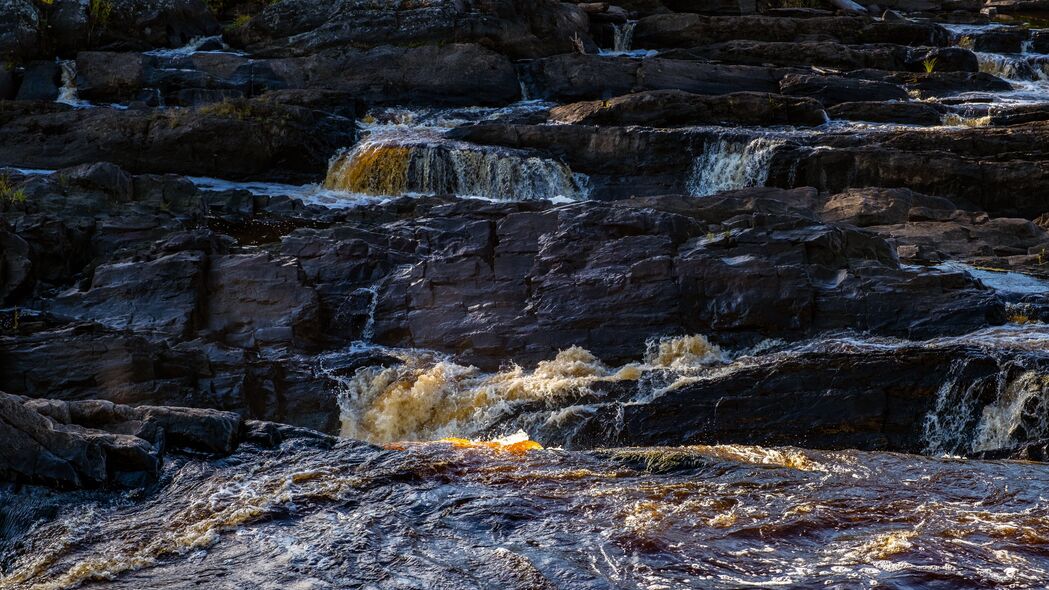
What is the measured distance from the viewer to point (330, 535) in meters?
6.57

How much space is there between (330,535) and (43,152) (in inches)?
641

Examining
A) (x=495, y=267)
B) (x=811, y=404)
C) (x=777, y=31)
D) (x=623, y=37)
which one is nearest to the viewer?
(x=811, y=404)

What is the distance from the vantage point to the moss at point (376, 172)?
779 inches

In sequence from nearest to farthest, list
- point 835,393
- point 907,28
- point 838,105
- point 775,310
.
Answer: point 835,393 → point 775,310 → point 838,105 → point 907,28

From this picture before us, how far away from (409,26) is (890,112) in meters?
10.8

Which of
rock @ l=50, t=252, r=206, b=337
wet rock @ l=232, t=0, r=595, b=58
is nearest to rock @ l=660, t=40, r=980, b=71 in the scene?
wet rock @ l=232, t=0, r=595, b=58

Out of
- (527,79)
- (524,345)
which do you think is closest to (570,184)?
(527,79)

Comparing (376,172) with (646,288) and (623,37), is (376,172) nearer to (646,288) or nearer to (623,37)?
(646,288)

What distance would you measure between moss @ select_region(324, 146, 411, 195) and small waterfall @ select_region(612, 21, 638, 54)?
32.1 ft

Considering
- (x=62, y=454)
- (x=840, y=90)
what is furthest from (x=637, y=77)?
(x=62, y=454)

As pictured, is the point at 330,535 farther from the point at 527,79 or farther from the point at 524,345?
the point at 527,79

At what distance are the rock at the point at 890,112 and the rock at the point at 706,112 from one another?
0.57 m

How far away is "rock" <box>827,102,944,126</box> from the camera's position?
2058 cm

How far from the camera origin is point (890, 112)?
68.4 ft
